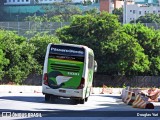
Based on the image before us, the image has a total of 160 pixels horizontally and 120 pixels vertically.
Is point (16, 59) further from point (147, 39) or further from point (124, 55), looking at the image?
point (147, 39)

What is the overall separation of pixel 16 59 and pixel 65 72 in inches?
1313

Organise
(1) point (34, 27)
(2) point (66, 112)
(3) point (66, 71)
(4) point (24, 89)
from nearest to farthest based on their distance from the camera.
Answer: (2) point (66, 112) → (3) point (66, 71) → (4) point (24, 89) → (1) point (34, 27)

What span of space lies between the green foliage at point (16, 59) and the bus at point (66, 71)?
3139cm

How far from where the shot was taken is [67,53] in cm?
Answer: 2705

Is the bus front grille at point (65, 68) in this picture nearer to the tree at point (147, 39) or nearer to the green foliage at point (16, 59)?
the green foliage at point (16, 59)

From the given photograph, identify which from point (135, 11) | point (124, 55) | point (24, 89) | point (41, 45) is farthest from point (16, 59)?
Answer: point (135, 11)

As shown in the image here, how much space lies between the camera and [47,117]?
57.4 ft

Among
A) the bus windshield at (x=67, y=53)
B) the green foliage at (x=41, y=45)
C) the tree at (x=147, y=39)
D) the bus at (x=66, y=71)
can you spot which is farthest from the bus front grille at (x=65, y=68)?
the tree at (x=147, y=39)

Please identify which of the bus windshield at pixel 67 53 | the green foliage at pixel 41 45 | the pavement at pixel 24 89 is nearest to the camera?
the bus windshield at pixel 67 53

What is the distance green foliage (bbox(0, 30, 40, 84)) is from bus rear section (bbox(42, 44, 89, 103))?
31.4 metres

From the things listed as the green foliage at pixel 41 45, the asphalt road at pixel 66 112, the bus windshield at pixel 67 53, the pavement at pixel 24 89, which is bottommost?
the pavement at pixel 24 89

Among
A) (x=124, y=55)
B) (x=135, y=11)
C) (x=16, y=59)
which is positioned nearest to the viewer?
(x=16, y=59)

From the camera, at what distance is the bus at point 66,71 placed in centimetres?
2694

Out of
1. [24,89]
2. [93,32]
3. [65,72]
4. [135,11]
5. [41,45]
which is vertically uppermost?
[65,72]
